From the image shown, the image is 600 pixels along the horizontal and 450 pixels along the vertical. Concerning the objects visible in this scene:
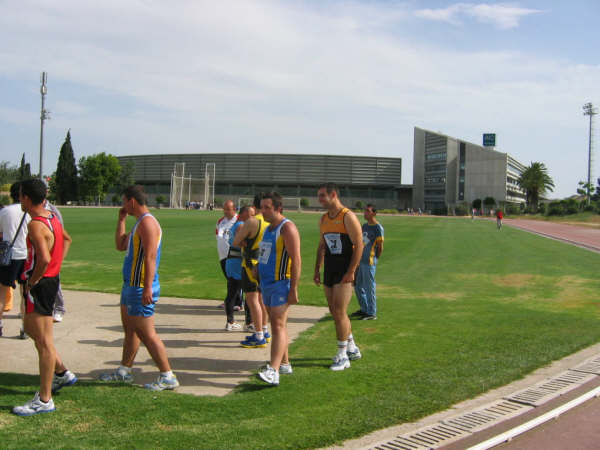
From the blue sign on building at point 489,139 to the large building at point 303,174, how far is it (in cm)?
2209

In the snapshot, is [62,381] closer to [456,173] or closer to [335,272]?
[335,272]

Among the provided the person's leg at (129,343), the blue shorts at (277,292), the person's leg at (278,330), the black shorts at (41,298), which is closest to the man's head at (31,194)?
the black shorts at (41,298)

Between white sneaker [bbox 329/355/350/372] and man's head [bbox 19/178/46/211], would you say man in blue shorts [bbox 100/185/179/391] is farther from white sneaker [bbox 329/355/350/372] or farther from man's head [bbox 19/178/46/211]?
white sneaker [bbox 329/355/350/372]

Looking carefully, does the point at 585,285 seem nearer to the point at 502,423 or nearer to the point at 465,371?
the point at 465,371

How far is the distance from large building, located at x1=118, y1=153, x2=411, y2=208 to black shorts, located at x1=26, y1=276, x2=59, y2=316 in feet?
418

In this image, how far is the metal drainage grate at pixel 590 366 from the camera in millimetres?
5559

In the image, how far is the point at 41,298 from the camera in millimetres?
4215

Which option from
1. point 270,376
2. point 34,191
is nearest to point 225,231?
point 270,376

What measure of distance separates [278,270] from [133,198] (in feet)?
5.11

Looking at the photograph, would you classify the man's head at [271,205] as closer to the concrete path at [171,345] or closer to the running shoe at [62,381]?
the concrete path at [171,345]

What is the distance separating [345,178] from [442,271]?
123 m

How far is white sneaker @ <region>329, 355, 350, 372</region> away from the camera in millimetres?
5449

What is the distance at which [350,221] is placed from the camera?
543 centimetres

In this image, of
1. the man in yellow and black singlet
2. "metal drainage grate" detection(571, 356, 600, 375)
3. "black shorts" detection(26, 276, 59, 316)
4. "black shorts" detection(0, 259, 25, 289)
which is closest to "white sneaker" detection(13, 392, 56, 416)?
"black shorts" detection(26, 276, 59, 316)
